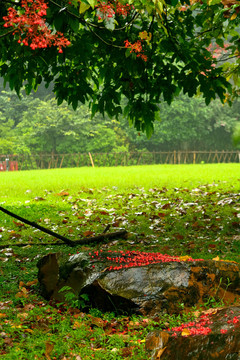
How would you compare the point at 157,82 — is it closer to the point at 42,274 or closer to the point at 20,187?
the point at 42,274

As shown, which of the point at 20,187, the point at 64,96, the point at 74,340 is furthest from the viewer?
the point at 20,187

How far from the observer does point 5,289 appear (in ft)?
17.0

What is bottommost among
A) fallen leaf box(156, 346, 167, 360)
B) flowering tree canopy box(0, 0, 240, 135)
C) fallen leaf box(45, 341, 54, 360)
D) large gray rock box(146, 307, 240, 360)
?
fallen leaf box(45, 341, 54, 360)

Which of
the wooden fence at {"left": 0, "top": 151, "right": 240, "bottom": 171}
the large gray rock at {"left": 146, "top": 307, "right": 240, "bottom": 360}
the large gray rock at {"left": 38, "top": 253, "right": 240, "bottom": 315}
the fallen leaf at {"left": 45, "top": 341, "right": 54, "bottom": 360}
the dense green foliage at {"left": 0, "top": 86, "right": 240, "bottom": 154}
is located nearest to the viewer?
the large gray rock at {"left": 146, "top": 307, "right": 240, "bottom": 360}

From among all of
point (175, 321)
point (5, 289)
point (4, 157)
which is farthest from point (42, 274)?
point (4, 157)

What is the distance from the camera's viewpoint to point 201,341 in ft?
9.59

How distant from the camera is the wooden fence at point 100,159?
3778 centimetres

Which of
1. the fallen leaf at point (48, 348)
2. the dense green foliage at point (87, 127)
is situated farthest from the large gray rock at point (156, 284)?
the dense green foliage at point (87, 127)

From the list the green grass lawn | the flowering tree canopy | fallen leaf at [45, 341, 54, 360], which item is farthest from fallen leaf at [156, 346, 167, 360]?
the flowering tree canopy

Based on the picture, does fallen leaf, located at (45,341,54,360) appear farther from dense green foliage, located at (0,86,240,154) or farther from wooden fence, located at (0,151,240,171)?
dense green foliage, located at (0,86,240,154)

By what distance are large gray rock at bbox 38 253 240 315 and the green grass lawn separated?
0.16 m

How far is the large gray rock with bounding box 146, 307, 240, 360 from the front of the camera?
2.76 metres

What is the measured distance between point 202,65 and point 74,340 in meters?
4.83

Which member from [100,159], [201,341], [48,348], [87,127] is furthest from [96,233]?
[87,127]
